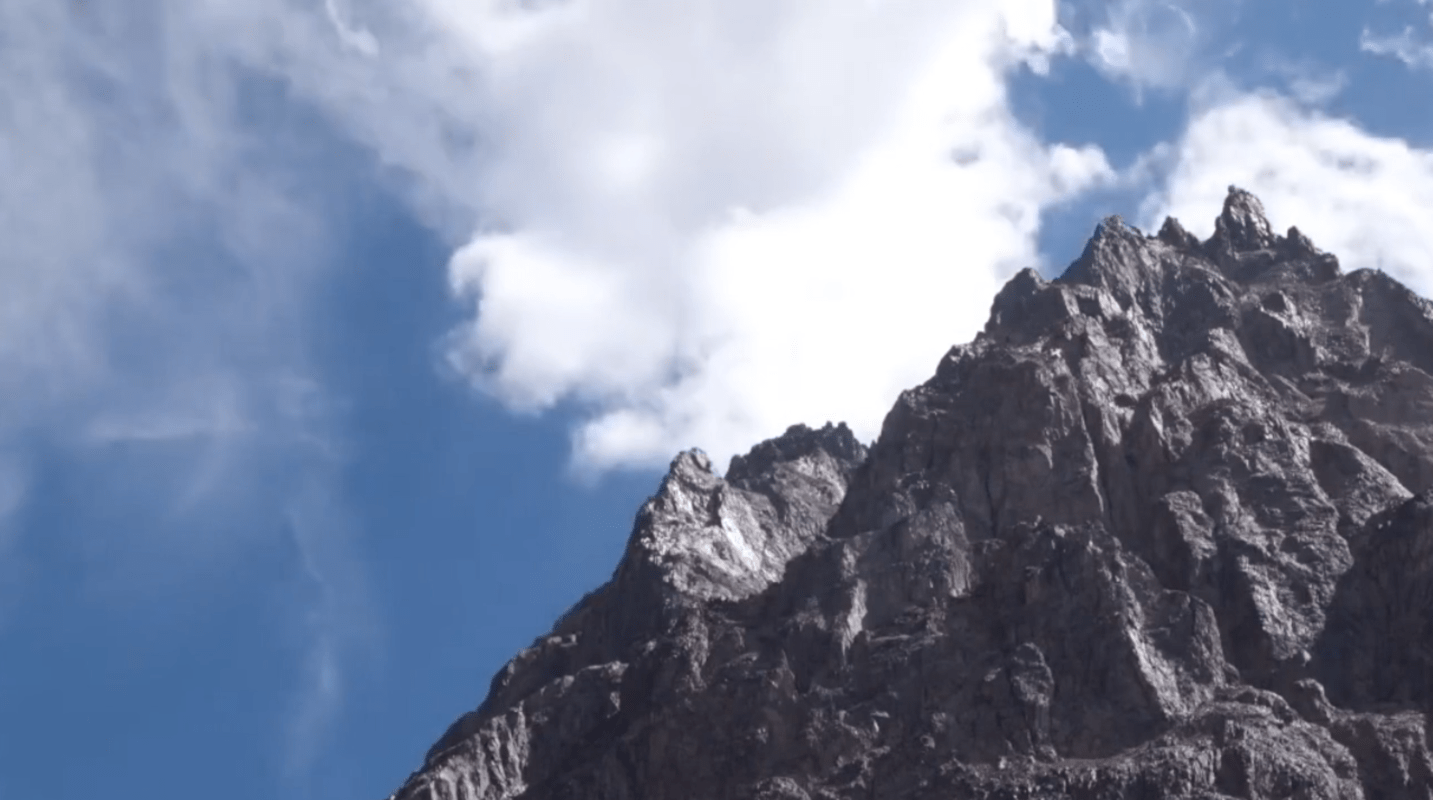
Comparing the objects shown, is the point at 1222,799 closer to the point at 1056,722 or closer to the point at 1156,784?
the point at 1156,784

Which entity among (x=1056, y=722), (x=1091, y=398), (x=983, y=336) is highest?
(x=983, y=336)

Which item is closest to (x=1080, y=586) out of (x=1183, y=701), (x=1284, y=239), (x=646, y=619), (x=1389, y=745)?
(x=1183, y=701)

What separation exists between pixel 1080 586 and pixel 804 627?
14651 millimetres

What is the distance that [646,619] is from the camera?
149m

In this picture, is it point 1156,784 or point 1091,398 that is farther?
point 1091,398

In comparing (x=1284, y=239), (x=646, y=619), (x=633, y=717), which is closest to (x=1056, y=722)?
(x=633, y=717)

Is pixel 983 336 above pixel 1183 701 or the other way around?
above

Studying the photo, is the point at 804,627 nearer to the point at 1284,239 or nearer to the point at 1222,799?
the point at 1222,799

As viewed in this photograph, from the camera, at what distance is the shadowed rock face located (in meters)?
118

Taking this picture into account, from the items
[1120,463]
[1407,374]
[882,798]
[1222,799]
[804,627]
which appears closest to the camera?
[1222,799]

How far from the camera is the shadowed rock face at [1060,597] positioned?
4656 inches

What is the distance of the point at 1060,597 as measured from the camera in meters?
125

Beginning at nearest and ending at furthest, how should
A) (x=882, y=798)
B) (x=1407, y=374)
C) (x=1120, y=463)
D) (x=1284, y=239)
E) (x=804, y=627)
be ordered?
(x=882, y=798) → (x=804, y=627) → (x=1120, y=463) → (x=1407, y=374) → (x=1284, y=239)

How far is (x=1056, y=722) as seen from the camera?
118750mm
